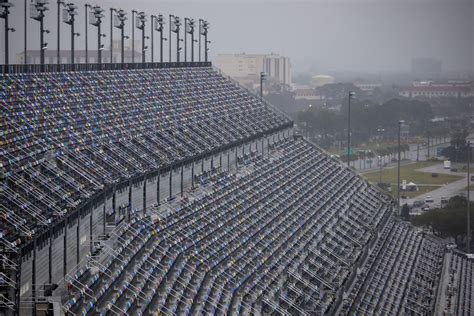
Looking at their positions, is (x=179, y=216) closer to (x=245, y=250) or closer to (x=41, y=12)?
(x=245, y=250)

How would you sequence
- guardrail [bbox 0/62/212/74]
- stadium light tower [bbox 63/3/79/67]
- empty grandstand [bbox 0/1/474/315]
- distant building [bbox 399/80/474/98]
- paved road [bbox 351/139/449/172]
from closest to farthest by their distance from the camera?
empty grandstand [bbox 0/1/474/315]
guardrail [bbox 0/62/212/74]
stadium light tower [bbox 63/3/79/67]
paved road [bbox 351/139/449/172]
distant building [bbox 399/80/474/98]

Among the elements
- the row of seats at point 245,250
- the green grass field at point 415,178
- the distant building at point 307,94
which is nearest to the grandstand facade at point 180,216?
the row of seats at point 245,250

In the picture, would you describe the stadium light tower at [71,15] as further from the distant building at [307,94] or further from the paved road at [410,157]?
the distant building at [307,94]

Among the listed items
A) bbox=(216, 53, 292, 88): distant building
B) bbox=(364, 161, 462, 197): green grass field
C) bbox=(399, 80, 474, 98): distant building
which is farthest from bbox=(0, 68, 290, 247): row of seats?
bbox=(216, 53, 292, 88): distant building

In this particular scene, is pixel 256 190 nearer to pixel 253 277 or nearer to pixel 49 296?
pixel 253 277

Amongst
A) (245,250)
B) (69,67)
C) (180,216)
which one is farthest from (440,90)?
(180,216)

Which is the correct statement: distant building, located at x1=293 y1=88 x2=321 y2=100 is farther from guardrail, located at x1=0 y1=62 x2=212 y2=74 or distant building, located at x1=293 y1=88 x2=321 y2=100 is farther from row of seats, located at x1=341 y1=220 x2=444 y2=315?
row of seats, located at x1=341 y1=220 x2=444 y2=315
